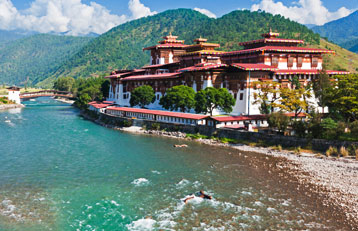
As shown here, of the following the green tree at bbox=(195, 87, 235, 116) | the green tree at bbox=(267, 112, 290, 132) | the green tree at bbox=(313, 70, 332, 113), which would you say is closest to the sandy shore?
the green tree at bbox=(267, 112, 290, 132)

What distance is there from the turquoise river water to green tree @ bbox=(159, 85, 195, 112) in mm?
17075

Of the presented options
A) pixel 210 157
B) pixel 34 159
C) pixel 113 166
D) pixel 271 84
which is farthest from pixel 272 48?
pixel 34 159

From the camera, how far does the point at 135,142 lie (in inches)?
2480

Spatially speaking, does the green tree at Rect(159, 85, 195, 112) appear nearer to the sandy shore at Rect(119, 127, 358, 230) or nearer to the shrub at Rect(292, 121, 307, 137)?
the sandy shore at Rect(119, 127, 358, 230)

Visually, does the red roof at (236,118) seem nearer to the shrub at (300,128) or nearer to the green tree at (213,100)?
the green tree at (213,100)

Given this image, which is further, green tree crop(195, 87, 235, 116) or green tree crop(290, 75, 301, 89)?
green tree crop(290, 75, 301, 89)

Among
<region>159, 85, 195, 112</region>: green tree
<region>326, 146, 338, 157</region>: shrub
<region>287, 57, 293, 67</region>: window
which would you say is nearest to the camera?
<region>326, 146, 338, 157</region>: shrub

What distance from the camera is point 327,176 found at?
40.7 meters

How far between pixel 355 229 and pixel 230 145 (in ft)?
106

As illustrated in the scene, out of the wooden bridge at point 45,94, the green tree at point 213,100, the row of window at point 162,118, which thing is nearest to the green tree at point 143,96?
the row of window at point 162,118

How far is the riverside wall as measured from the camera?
166 feet

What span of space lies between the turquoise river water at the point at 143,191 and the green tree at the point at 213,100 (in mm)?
14624

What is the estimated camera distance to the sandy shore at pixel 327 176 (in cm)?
3251

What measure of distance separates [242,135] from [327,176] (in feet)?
68.3
